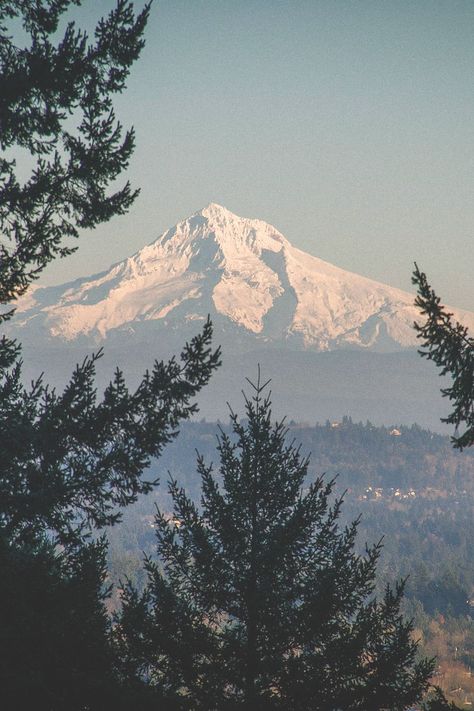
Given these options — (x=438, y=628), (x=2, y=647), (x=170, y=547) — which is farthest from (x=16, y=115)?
(x=438, y=628)

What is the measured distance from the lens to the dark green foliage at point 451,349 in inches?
354

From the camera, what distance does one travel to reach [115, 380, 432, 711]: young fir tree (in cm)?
1636

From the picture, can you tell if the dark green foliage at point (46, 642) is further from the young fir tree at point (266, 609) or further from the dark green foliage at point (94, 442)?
the young fir tree at point (266, 609)

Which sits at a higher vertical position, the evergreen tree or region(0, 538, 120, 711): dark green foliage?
the evergreen tree

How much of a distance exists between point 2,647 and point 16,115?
7531 millimetres

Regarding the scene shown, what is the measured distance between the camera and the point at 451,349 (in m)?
9.55

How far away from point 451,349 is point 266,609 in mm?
9026

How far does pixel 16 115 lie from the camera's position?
42.0 ft

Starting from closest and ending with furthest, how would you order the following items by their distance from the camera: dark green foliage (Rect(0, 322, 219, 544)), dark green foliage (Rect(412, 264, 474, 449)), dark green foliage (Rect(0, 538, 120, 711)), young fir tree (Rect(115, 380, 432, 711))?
dark green foliage (Rect(412, 264, 474, 449))
dark green foliage (Rect(0, 538, 120, 711))
dark green foliage (Rect(0, 322, 219, 544))
young fir tree (Rect(115, 380, 432, 711))

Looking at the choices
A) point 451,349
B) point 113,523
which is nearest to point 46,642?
point 113,523

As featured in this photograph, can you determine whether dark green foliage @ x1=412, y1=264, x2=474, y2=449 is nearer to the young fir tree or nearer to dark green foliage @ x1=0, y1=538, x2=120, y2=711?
dark green foliage @ x1=0, y1=538, x2=120, y2=711

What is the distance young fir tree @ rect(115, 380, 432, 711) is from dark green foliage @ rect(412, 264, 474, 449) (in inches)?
306

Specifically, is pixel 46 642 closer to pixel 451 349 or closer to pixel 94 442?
pixel 94 442

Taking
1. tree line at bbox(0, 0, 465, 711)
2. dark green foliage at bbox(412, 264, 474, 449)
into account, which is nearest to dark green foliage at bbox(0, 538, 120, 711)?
tree line at bbox(0, 0, 465, 711)
